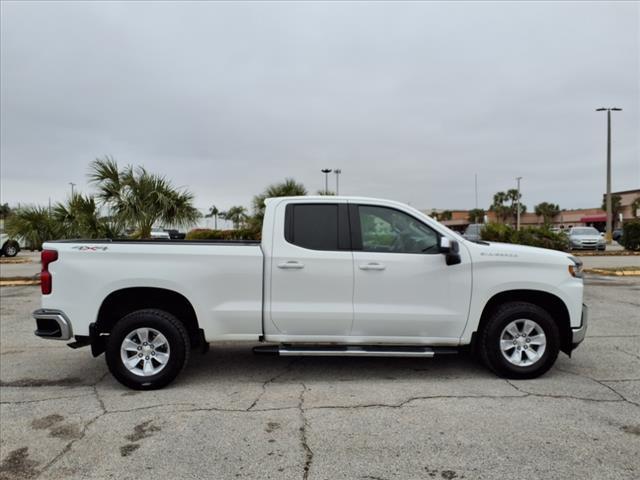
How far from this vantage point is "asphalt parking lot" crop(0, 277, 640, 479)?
3.11 metres

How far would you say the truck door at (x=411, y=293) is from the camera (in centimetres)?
463

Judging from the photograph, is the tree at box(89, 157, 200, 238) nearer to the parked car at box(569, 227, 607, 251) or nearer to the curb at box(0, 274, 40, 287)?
the curb at box(0, 274, 40, 287)

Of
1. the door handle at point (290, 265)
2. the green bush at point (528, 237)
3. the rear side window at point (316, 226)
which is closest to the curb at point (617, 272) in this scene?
the green bush at point (528, 237)

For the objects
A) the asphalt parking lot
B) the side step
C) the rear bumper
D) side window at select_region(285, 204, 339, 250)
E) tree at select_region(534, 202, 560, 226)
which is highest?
tree at select_region(534, 202, 560, 226)

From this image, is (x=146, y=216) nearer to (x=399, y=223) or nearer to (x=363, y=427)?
(x=399, y=223)

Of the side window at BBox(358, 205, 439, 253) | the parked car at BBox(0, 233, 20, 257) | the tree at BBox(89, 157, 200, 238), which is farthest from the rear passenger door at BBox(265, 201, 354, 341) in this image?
the parked car at BBox(0, 233, 20, 257)

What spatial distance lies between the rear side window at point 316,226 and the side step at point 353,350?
1008 mm

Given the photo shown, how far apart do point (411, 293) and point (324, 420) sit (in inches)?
60.6

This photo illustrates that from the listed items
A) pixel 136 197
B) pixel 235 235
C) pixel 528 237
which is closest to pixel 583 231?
pixel 528 237

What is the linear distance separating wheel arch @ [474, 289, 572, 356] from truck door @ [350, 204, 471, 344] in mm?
328

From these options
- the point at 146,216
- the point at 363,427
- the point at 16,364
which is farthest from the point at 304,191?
the point at 363,427

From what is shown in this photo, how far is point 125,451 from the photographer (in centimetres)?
336

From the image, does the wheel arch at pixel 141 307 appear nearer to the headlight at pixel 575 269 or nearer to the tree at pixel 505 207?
the headlight at pixel 575 269

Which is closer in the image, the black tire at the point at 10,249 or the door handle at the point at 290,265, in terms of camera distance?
the door handle at the point at 290,265
